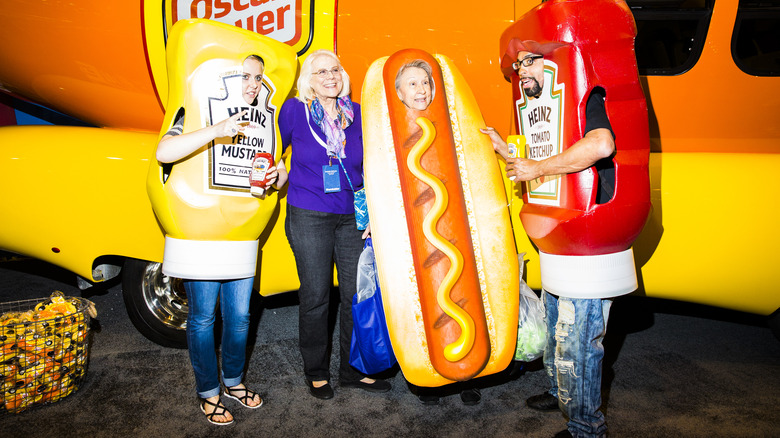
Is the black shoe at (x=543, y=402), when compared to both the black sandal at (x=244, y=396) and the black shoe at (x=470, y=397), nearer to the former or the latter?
the black shoe at (x=470, y=397)

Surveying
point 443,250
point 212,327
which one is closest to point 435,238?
point 443,250

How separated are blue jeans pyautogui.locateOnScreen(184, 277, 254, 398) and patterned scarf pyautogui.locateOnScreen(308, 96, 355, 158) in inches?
29.9

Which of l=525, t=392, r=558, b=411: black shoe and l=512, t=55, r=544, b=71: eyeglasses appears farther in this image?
l=525, t=392, r=558, b=411: black shoe

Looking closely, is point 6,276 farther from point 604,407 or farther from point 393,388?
point 604,407

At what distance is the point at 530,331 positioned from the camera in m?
2.58

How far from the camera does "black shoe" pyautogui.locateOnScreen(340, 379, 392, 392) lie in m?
2.88

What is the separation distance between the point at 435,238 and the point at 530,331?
0.68 metres

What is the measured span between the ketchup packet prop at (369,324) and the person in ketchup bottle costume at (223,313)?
535mm

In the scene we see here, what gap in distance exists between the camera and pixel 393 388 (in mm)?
2938

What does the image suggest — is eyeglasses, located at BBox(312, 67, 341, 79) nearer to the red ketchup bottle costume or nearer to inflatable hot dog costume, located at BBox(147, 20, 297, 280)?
inflatable hot dog costume, located at BBox(147, 20, 297, 280)

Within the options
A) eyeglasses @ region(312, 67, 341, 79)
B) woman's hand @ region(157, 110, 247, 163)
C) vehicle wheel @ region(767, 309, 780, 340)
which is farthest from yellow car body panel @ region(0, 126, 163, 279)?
vehicle wheel @ region(767, 309, 780, 340)

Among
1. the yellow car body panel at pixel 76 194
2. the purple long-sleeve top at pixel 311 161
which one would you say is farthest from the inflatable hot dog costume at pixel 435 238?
the yellow car body panel at pixel 76 194

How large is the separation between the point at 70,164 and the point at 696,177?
338 centimetres

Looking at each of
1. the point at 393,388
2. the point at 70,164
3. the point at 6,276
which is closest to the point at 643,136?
the point at 393,388
